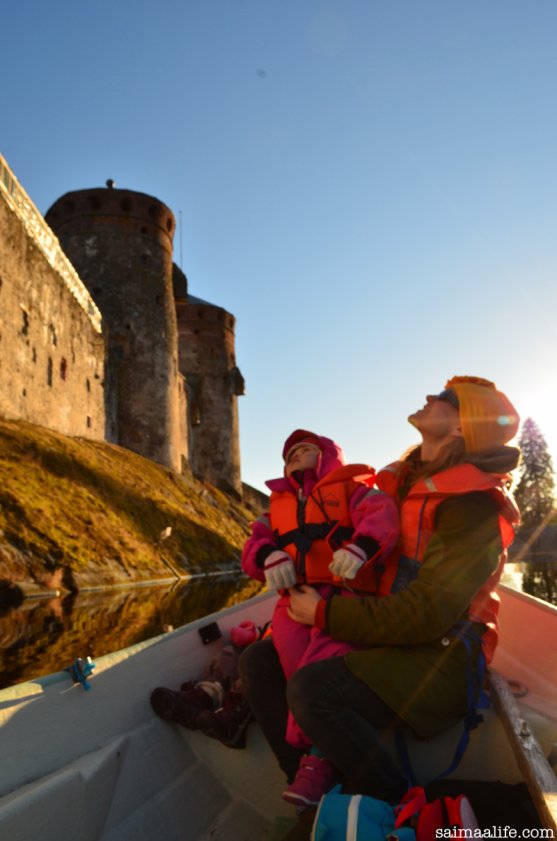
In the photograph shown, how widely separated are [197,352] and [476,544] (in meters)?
39.2

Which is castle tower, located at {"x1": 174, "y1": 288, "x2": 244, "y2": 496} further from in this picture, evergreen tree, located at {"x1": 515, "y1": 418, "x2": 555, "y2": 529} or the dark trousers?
the dark trousers

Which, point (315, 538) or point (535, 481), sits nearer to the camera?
point (315, 538)

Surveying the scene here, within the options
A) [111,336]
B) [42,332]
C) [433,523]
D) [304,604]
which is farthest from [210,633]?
[111,336]

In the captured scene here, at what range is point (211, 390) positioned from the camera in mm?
39938

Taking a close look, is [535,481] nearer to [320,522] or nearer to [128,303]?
[128,303]

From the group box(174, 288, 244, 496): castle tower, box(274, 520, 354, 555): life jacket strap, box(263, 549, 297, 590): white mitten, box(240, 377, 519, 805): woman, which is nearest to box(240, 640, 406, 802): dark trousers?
box(240, 377, 519, 805): woman

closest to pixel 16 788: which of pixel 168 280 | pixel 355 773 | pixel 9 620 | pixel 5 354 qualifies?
pixel 355 773

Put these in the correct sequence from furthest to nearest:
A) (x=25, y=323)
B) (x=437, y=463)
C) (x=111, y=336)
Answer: (x=111, y=336) < (x=25, y=323) < (x=437, y=463)

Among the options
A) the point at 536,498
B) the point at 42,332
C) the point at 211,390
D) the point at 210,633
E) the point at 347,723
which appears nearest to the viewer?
the point at 347,723

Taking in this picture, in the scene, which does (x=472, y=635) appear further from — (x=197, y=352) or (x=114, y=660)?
(x=197, y=352)

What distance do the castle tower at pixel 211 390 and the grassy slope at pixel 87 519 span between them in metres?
15.5

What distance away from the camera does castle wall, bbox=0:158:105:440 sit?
54.6 ft

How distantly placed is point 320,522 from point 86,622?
7160mm

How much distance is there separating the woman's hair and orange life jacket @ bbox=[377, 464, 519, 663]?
85mm
